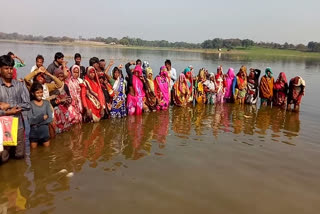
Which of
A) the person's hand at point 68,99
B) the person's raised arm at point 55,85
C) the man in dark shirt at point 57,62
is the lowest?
the person's hand at point 68,99

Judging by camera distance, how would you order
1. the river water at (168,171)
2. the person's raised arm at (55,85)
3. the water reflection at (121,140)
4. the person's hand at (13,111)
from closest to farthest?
the river water at (168,171)
the water reflection at (121,140)
the person's hand at (13,111)
the person's raised arm at (55,85)

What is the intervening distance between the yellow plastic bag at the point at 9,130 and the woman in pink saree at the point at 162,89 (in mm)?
4676

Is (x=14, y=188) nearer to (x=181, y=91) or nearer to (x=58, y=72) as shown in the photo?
(x=58, y=72)

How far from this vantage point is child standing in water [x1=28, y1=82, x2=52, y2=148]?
15.6 ft

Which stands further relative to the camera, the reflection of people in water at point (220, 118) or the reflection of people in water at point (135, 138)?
the reflection of people in water at point (220, 118)

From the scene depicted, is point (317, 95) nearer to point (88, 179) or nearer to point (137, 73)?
point (137, 73)

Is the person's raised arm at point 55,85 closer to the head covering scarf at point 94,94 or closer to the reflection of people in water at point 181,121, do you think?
the head covering scarf at point 94,94

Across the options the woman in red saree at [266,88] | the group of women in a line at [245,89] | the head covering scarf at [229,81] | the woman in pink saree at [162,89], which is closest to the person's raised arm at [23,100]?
the woman in pink saree at [162,89]

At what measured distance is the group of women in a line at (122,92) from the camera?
5.17 metres

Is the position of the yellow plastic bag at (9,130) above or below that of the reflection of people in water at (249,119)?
above

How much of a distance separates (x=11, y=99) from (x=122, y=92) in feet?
10.9

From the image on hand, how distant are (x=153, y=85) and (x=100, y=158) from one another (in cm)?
369

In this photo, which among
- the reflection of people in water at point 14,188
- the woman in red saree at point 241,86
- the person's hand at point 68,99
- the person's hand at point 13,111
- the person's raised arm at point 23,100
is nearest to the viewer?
the reflection of people in water at point 14,188

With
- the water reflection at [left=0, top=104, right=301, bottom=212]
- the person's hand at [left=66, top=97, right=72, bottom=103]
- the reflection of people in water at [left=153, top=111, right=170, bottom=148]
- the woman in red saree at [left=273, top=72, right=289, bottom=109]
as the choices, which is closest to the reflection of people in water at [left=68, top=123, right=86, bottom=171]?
the water reflection at [left=0, top=104, right=301, bottom=212]
